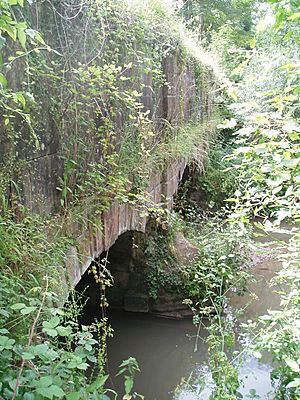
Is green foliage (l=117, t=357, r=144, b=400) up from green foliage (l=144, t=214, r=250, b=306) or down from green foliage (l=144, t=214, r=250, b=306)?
up

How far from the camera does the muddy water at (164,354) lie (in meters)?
4.64

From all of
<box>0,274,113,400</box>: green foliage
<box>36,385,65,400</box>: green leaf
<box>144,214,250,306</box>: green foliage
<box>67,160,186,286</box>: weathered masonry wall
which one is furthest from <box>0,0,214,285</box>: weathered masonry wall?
<box>144,214,250,306</box>: green foliage

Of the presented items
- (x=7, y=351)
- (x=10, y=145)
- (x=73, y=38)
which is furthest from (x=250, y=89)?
(x=7, y=351)

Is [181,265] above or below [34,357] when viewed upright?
below

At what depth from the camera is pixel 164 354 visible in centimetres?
540

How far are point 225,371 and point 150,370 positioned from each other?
7.79ft

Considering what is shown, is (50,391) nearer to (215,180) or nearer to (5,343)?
(5,343)

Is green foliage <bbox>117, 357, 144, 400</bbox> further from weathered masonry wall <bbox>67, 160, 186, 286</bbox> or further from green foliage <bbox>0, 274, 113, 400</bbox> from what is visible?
weathered masonry wall <bbox>67, 160, 186, 286</bbox>

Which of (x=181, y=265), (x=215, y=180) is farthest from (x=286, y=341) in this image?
(x=215, y=180)

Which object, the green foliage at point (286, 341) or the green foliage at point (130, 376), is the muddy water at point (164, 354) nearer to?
the green foliage at point (286, 341)

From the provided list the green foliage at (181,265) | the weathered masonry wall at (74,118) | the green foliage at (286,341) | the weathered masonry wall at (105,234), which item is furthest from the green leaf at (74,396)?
the green foliage at (181,265)

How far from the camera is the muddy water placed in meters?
4.64

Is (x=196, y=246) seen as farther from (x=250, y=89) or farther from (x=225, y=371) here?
(x=250, y=89)

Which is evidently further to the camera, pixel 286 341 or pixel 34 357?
pixel 286 341
